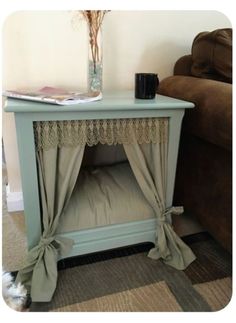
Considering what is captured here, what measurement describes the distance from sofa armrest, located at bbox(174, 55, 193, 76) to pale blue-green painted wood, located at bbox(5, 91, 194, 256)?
0.43 m

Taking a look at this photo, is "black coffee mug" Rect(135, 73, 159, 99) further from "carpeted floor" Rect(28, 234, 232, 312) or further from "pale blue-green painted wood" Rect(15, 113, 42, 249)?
"carpeted floor" Rect(28, 234, 232, 312)

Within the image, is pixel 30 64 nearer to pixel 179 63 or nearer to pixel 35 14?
pixel 35 14

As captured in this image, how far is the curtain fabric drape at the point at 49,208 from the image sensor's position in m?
0.88

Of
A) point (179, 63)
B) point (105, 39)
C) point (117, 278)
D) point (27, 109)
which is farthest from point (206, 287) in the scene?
point (105, 39)

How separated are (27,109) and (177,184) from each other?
2.58 ft

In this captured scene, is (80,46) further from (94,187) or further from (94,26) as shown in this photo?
(94,187)

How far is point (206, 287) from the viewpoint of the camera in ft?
3.09

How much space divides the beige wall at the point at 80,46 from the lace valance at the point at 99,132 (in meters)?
0.48

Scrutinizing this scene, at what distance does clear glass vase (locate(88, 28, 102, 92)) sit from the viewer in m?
1.08

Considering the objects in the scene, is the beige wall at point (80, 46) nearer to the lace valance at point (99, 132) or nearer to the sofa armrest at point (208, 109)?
the sofa armrest at point (208, 109)

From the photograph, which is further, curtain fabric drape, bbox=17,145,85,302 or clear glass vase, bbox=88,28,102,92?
clear glass vase, bbox=88,28,102,92

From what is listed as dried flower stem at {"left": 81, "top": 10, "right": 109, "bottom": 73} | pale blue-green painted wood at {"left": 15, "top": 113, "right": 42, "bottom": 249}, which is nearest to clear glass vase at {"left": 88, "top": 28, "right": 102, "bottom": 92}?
dried flower stem at {"left": 81, "top": 10, "right": 109, "bottom": 73}

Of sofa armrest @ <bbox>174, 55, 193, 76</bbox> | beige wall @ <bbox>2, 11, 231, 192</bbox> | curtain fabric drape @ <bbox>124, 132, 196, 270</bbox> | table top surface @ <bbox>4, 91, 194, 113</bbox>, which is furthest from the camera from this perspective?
sofa armrest @ <bbox>174, 55, 193, 76</bbox>

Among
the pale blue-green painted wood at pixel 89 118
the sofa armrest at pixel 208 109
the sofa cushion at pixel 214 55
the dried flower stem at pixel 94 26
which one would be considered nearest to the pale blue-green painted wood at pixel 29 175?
Answer: the pale blue-green painted wood at pixel 89 118
